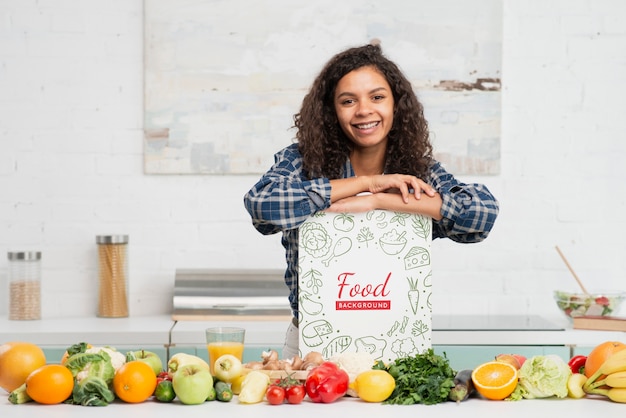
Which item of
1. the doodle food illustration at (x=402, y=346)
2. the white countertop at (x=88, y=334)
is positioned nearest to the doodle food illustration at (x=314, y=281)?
the doodle food illustration at (x=402, y=346)

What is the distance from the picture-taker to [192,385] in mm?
1440

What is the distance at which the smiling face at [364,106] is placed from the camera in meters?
2.02

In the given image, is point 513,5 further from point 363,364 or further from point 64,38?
point 363,364

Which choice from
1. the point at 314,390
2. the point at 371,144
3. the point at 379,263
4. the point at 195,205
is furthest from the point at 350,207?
the point at 195,205

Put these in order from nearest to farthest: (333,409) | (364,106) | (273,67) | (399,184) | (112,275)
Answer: (333,409) → (399,184) → (364,106) → (112,275) → (273,67)

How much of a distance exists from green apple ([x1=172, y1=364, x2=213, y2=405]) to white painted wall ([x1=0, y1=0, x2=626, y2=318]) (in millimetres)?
1845

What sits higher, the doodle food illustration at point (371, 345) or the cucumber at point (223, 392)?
the doodle food illustration at point (371, 345)

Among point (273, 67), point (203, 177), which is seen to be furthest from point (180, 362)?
point (273, 67)

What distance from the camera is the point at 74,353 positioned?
1545mm

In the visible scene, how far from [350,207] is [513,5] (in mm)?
1907

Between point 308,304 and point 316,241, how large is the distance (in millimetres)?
137

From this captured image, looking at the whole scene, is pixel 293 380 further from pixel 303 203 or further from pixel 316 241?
pixel 303 203

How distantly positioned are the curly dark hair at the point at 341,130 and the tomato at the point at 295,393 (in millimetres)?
734

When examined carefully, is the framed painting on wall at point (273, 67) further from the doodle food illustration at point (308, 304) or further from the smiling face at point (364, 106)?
the doodle food illustration at point (308, 304)
